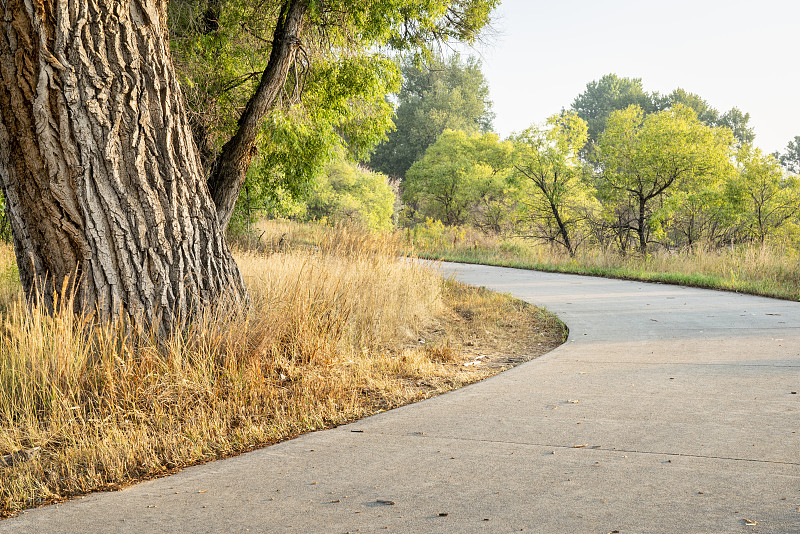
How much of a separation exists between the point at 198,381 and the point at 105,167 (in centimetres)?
179

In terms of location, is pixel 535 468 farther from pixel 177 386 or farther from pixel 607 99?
pixel 607 99

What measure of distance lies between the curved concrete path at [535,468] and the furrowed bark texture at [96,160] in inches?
79.4

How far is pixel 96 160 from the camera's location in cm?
486

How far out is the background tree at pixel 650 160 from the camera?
17094mm

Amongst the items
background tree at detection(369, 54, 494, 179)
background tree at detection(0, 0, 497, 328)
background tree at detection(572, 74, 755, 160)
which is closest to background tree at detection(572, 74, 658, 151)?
background tree at detection(572, 74, 755, 160)

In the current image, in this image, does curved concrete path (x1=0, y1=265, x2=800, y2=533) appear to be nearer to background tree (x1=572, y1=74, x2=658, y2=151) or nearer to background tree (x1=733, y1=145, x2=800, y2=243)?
background tree (x1=733, y1=145, x2=800, y2=243)

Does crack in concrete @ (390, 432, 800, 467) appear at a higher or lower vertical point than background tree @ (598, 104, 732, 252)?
lower

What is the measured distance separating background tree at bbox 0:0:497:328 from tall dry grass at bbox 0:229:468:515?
1.20ft

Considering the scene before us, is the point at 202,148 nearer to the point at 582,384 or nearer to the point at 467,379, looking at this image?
the point at 467,379

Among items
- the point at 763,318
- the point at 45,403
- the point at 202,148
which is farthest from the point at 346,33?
the point at 45,403

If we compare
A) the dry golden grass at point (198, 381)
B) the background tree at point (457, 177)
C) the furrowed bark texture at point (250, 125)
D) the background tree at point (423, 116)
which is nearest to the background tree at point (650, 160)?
the furrowed bark texture at point (250, 125)

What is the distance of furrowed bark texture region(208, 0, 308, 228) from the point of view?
32.0 feet

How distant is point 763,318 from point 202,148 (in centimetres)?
877

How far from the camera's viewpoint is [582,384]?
517cm
